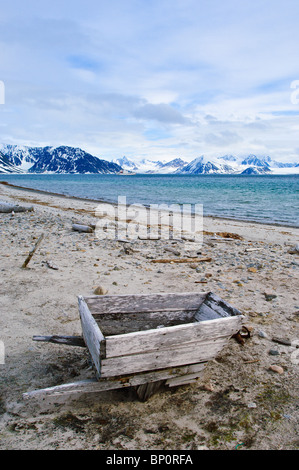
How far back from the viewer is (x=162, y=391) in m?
4.11

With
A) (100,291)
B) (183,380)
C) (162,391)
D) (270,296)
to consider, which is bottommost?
(162,391)

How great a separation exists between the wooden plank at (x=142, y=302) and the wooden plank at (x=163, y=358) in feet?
3.61

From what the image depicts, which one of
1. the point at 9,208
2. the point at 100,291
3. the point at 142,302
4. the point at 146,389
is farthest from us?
the point at 9,208

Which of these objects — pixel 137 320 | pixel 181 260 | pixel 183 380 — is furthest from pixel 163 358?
pixel 181 260

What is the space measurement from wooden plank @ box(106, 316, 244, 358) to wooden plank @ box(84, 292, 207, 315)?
109cm

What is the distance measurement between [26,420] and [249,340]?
12.0 feet

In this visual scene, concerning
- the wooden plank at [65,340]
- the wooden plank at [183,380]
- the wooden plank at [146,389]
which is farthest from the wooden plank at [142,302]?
the wooden plank at [146,389]

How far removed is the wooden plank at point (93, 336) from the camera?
344 cm

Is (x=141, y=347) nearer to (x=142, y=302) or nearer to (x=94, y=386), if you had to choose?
(x=94, y=386)

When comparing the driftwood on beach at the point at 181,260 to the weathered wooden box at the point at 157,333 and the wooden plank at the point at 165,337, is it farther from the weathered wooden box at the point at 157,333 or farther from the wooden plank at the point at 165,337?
the wooden plank at the point at 165,337

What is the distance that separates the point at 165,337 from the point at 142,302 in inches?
53.2

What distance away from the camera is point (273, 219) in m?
22.6

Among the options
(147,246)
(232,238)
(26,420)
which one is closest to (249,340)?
(26,420)

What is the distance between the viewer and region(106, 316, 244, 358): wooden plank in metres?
3.47
